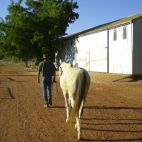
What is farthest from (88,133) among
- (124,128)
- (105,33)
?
(105,33)

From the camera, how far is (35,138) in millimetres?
6059

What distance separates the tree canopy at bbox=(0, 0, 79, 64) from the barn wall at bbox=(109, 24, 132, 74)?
12.8m

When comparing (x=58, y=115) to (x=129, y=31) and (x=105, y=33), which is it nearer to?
(x=129, y=31)

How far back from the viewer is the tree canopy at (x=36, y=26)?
3694 cm

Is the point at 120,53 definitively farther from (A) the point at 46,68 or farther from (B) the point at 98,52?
(A) the point at 46,68

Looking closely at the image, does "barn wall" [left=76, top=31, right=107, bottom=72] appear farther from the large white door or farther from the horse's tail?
the horse's tail

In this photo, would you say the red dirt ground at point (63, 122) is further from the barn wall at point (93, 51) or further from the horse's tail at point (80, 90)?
the barn wall at point (93, 51)

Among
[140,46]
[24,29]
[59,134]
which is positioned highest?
[24,29]

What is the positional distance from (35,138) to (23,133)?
0.55 meters

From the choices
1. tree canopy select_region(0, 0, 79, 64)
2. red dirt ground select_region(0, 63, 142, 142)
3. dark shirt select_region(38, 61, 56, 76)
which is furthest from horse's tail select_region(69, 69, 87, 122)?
tree canopy select_region(0, 0, 79, 64)

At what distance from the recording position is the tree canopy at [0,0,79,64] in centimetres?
3694

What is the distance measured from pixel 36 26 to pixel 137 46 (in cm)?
1840

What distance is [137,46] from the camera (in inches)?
890

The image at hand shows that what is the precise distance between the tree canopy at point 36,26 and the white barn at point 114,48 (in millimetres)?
3609
